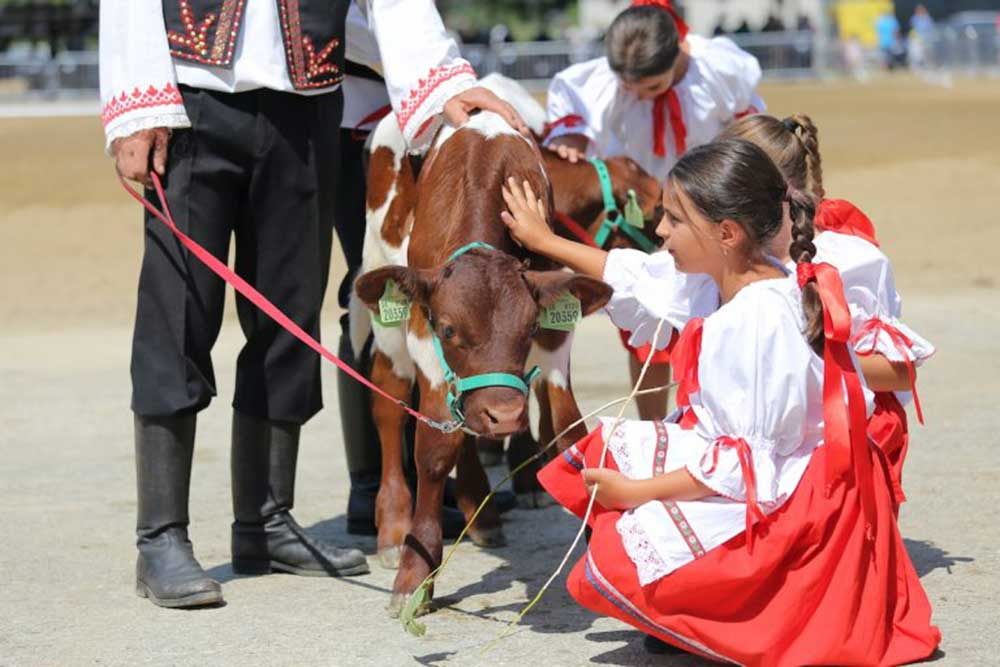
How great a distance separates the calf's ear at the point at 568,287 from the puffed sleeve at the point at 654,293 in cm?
6

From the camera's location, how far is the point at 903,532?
5602 mm

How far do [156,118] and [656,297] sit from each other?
155 centimetres

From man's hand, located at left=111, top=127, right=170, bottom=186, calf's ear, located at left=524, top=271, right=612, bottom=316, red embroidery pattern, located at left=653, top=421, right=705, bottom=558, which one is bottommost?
red embroidery pattern, located at left=653, top=421, right=705, bottom=558

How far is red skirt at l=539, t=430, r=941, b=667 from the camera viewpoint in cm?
401

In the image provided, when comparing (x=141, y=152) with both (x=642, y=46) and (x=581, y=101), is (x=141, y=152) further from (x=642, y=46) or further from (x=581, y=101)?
(x=581, y=101)

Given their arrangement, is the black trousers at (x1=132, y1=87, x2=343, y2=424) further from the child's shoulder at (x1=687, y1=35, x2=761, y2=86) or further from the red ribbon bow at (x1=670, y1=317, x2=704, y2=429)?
the child's shoulder at (x1=687, y1=35, x2=761, y2=86)

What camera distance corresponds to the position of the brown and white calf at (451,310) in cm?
450

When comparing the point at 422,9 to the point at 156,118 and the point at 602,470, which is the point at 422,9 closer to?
the point at 156,118

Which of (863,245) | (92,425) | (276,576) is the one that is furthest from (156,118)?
(92,425)

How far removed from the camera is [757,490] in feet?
13.2

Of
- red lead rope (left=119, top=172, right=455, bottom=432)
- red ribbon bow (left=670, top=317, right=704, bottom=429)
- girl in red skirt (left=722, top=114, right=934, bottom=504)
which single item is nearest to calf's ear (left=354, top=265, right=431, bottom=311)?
red lead rope (left=119, top=172, right=455, bottom=432)

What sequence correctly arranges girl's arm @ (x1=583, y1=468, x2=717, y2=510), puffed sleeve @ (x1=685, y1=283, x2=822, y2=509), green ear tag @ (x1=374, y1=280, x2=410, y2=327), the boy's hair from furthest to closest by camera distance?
1. the boy's hair
2. green ear tag @ (x1=374, y1=280, x2=410, y2=327)
3. girl's arm @ (x1=583, y1=468, x2=717, y2=510)
4. puffed sleeve @ (x1=685, y1=283, x2=822, y2=509)

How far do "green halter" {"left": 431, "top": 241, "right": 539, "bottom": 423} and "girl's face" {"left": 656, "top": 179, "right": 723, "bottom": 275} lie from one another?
545 millimetres

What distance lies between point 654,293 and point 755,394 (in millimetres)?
846
